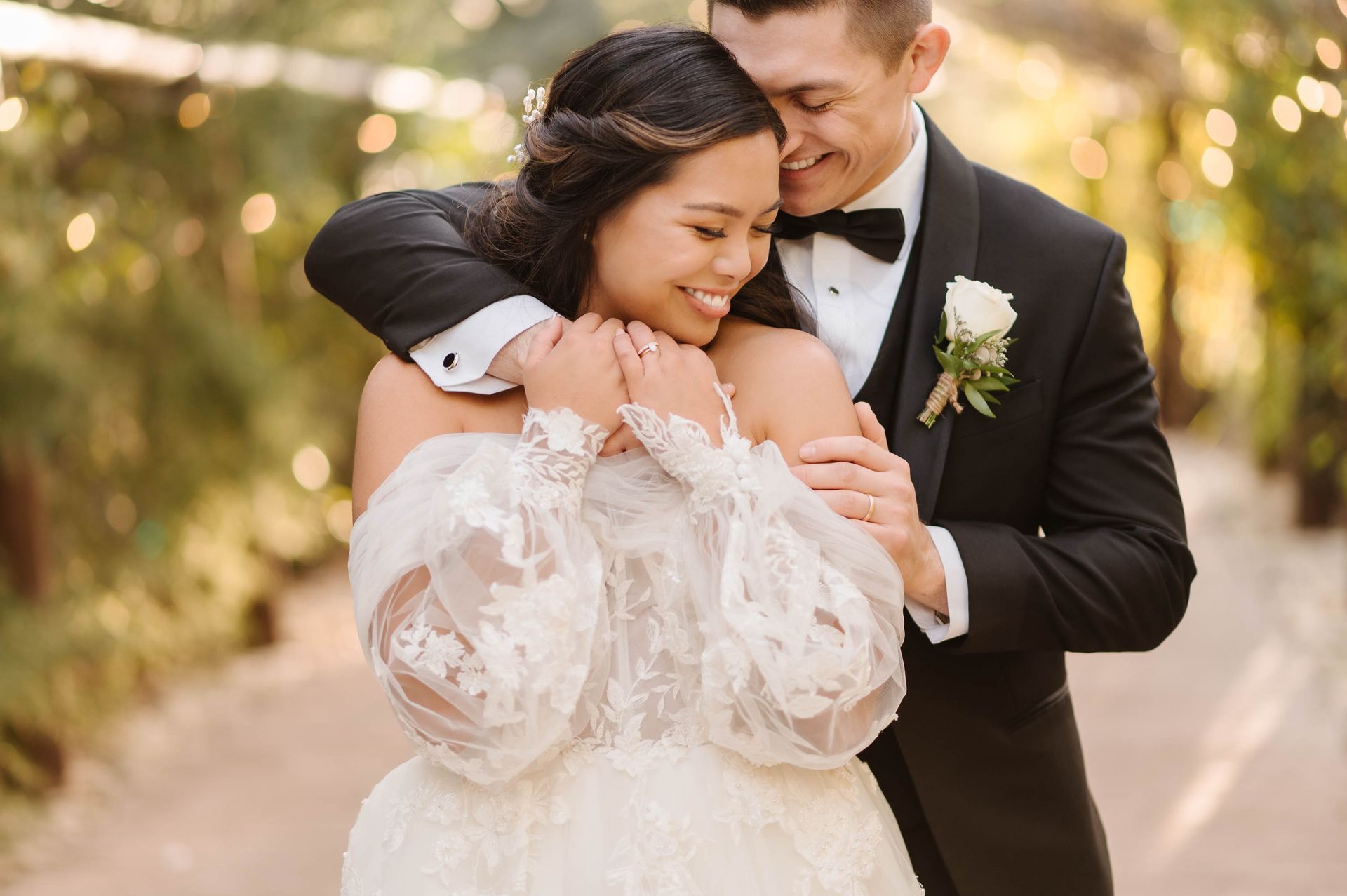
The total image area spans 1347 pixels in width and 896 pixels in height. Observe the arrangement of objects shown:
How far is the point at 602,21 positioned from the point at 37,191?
847 cm

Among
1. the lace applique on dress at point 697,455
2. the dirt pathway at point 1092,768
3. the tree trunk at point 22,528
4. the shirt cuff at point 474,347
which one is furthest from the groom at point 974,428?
the tree trunk at point 22,528

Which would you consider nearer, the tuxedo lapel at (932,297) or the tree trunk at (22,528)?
the tuxedo lapel at (932,297)

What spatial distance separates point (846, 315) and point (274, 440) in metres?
4.95

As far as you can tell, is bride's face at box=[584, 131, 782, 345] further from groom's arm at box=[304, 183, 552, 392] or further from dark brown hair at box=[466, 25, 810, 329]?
groom's arm at box=[304, 183, 552, 392]

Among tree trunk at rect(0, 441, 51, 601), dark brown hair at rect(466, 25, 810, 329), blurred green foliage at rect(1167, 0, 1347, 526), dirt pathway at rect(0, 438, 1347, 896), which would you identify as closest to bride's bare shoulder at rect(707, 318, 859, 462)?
dark brown hair at rect(466, 25, 810, 329)

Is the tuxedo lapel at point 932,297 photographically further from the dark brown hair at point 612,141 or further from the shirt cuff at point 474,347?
the shirt cuff at point 474,347

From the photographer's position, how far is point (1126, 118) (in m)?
13.4

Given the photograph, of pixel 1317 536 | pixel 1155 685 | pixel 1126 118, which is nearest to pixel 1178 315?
pixel 1126 118

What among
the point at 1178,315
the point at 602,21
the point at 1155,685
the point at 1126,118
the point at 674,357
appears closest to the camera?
the point at 674,357

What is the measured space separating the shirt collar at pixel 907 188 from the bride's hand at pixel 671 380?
1.96 ft

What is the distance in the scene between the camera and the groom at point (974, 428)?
198 cm

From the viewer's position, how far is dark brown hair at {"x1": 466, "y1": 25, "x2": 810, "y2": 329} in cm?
174

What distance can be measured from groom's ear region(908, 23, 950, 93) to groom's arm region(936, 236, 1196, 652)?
439mm

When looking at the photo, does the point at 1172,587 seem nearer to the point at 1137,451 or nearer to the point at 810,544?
the point at 1137,451
